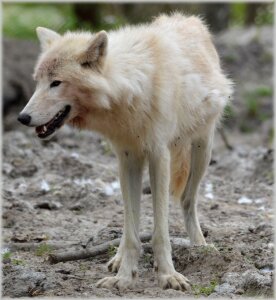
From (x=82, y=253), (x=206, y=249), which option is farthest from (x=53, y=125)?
(x=206, y=249)

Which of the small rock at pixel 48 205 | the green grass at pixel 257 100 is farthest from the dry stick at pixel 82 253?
the green grass at pixel 257 100

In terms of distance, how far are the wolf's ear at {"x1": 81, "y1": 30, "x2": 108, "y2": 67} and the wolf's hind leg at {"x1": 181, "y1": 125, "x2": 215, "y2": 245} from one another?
1.45 metres

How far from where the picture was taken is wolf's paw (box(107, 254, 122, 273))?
5770 millimetres

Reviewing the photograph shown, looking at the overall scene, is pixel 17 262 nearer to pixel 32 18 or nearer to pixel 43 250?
pixel 43 250

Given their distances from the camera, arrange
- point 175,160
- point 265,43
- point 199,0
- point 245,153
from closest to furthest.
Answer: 1. point 175,160
2. point 245,153
3. point 265,43
4. point 199,0

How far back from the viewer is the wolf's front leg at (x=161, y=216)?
5.46 metres

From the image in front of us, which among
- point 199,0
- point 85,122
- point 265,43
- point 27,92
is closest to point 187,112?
point 85,122

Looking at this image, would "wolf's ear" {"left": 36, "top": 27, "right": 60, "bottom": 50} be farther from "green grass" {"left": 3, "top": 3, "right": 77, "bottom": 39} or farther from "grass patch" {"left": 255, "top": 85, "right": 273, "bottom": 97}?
"green grass" {"left": 3, "top": 3, "right": 77, "bottom": 39}

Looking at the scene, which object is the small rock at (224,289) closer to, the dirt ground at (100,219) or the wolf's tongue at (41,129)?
the dirt ground at (100,219)

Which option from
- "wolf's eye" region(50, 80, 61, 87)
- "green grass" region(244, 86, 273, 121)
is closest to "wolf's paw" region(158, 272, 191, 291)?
"wolf's eye" region(50, 80, 61, 87)

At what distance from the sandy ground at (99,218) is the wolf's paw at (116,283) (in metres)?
0.07

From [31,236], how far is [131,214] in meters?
1.30

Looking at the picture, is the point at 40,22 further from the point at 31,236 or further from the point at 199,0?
the point at 31,236

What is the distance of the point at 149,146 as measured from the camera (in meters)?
5.55
